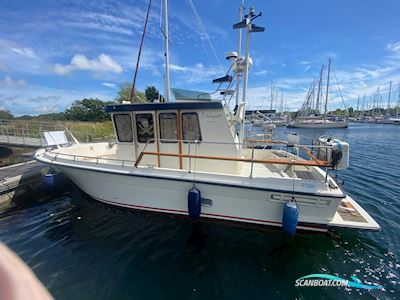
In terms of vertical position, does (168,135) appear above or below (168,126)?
below

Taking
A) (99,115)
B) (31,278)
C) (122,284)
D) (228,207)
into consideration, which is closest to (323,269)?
(228,207)

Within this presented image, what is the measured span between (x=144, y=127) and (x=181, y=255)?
11.0ft

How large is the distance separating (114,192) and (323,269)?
5.07 meters

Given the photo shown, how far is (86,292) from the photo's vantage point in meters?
3.28

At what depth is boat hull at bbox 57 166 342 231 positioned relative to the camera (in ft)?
14.1

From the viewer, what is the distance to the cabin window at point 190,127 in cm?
521

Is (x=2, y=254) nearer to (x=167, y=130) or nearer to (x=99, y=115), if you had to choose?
(x=167, y=130)

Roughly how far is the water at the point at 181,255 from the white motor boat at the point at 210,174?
43 centimetres

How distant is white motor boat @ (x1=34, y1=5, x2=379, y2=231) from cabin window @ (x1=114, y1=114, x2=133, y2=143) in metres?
0.03

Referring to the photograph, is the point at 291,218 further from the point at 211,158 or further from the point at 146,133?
the point at 146,133

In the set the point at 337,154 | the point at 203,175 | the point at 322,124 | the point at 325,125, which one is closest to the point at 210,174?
the point at 203,175

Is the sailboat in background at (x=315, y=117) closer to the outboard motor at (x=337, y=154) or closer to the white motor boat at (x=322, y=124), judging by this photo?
the white motor boat at (x=322, y=124)

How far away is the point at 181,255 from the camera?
411cm

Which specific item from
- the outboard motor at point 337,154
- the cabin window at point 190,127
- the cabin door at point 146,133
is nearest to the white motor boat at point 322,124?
the outboard motor at point 337,154
